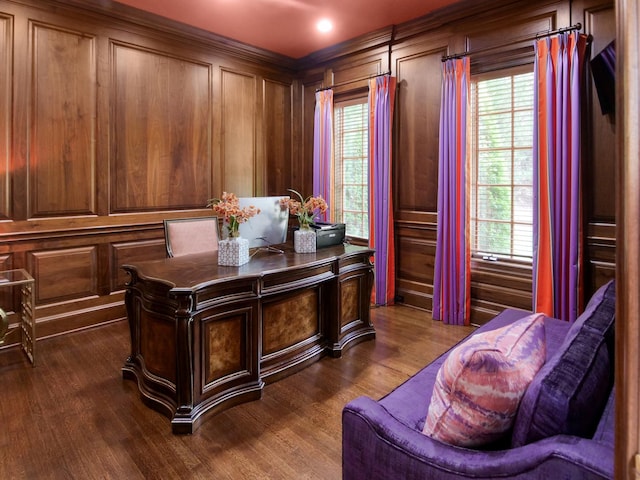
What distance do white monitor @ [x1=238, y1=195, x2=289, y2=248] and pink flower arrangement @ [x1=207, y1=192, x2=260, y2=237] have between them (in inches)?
3.4

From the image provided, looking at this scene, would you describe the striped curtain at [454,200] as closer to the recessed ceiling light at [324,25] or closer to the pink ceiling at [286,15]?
the pink ceiling at [286,15]

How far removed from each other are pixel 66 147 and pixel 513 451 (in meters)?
4.18

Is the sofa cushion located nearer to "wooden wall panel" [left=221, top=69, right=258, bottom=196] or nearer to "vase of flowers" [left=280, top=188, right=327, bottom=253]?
"vase of flowers" [left=280, top=188, right=327, bottom=253]

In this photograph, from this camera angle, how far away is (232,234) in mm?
2824

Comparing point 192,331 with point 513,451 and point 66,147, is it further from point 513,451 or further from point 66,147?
point 66,147

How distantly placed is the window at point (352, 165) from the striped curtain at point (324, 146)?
0.11 m

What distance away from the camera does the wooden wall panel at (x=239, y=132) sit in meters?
5.05

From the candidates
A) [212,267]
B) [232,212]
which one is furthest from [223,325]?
[232,212]

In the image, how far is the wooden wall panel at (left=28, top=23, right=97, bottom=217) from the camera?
11.9ft

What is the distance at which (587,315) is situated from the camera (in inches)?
60.3

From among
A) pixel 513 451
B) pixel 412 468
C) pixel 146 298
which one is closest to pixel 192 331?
pixel 146 298

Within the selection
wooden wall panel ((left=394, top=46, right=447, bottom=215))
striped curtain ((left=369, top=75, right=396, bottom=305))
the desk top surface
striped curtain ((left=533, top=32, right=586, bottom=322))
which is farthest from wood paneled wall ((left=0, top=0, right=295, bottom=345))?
striped curtain ((left=533, top=32, right=586, bottom=322))

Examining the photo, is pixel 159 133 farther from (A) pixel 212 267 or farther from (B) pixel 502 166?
(B) pixel 502 166

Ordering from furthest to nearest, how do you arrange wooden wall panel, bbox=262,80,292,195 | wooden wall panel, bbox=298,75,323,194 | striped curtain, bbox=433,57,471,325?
1. wooden wall panel, bbox=298,75,323,194
2. wooden wall panel, bbox=262,80,292,195
3. striped curtain, bbox=433,57,471,325
